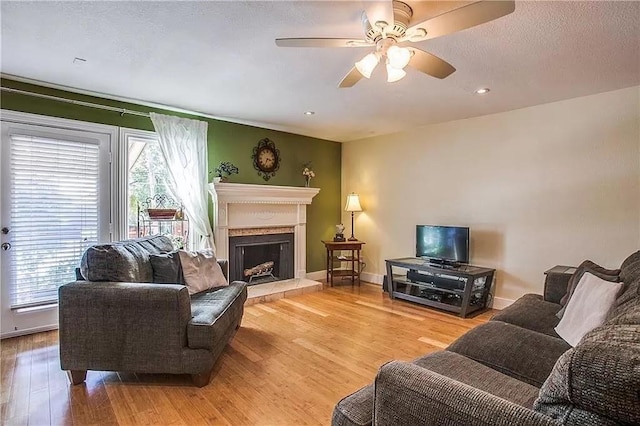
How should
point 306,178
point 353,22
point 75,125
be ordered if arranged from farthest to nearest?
point 306,178, point 75,125, point 353,22

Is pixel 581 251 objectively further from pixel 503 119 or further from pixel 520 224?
pixel 503 119

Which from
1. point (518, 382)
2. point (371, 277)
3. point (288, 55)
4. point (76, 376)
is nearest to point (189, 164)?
point (288, 55)

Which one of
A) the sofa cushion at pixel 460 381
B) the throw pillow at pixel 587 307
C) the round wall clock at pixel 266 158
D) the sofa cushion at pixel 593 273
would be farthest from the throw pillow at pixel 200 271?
the sofa cushion at pixel 593 273

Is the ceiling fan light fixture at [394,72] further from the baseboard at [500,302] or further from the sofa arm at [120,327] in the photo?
the baseboard at [500,302]

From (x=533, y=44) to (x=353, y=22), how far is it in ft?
4.36

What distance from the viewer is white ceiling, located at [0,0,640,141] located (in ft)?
6.92

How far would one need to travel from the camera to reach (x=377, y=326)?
360 centimetres

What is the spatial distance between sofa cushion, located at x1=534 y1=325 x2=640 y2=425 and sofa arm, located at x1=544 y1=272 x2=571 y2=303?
7.42 feet

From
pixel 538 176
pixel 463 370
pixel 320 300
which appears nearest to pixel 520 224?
pixel 538 176

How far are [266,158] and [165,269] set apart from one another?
8.56 feet

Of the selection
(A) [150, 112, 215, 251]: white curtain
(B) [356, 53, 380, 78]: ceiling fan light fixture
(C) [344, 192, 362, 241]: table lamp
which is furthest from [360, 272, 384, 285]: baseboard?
(B) [356, 53, 380, 78]: ceiling fan light fixture

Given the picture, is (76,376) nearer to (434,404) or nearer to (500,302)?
(434,404)

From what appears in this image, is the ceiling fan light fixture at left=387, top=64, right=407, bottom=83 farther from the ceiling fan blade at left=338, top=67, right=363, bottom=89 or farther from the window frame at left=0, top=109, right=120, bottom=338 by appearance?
the window frame at left=0, top=109, right=120, bottom=338

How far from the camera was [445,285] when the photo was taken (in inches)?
168
